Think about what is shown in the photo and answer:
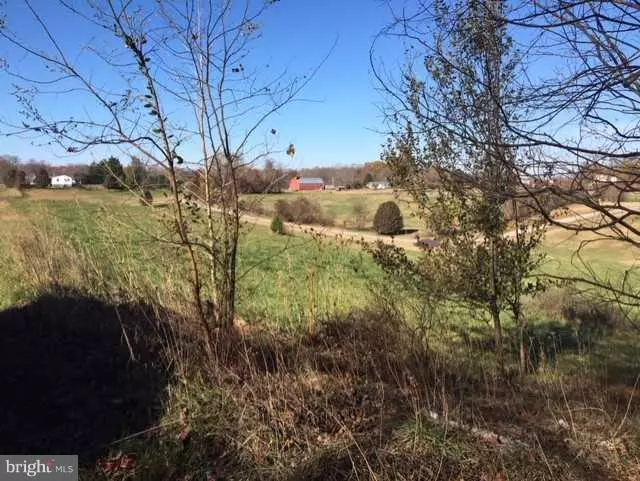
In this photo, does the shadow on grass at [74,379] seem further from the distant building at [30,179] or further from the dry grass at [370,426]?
the distant building at [30,179]

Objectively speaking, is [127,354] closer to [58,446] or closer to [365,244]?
[58,446]

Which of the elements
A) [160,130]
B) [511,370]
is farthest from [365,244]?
[160,130]

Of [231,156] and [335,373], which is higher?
[231,156]

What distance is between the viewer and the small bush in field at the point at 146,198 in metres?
4.55

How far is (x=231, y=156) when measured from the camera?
4.69 meters

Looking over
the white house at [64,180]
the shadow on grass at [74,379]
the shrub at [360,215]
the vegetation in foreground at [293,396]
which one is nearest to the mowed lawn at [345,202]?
Answer: the shrub at [360,215]

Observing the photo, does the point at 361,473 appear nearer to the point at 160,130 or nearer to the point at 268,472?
the point at 268,472

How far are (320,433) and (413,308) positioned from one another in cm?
263

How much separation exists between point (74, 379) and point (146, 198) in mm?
1642

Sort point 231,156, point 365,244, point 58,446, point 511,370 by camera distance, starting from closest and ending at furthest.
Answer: point 58,446, point 231,156, point 511,370, point 365,244

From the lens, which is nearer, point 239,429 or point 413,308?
point 239,429

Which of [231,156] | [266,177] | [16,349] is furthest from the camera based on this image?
[266,177]

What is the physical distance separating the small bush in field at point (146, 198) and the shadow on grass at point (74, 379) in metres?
1.20

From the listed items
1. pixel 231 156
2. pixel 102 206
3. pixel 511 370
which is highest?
pixel 231 156
